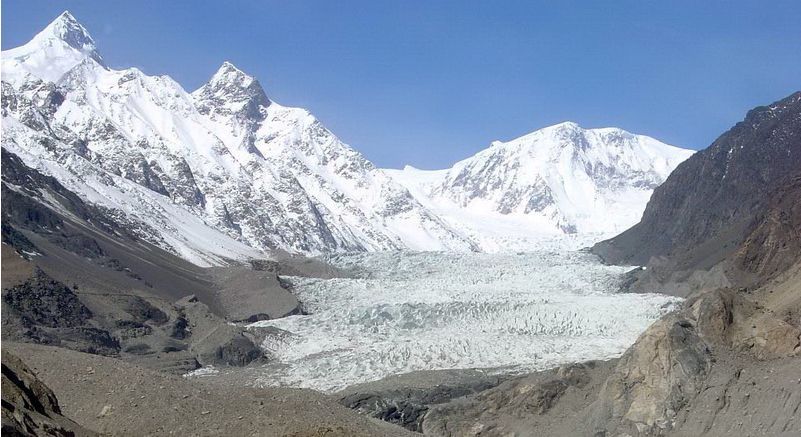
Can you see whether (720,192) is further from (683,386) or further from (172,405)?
(172,405)

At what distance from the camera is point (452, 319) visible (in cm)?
7169

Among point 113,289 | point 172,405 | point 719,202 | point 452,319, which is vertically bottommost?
point 172,405

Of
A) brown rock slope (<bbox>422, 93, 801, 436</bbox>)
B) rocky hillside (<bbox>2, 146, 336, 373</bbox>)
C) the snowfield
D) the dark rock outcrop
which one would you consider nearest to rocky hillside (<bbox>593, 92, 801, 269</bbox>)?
the snowfield

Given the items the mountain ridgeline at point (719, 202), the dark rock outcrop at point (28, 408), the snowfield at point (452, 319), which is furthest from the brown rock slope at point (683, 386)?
the mountain ridgeline at point (719, 202)

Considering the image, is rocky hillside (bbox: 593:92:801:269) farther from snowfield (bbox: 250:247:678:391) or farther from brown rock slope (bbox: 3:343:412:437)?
brown rock slope (bbox: 3:343:412:437)

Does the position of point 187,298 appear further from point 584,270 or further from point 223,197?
point 223,197

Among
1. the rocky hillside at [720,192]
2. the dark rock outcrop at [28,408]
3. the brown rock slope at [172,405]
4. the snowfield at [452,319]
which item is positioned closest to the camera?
the dark rock outcrop at [28,408]

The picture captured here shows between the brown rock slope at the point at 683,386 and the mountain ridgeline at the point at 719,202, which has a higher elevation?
the mountain ridgeline at the point at 719,202

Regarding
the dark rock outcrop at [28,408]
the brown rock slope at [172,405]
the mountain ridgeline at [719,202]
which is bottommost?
the brown rock slope at [172,405]

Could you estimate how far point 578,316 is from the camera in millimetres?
68562

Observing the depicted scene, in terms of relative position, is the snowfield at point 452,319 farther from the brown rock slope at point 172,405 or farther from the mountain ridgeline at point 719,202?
the brown rock slope at point 172,405

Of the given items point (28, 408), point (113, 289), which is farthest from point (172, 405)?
point (113, 289)

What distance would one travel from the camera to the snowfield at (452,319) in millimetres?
50844

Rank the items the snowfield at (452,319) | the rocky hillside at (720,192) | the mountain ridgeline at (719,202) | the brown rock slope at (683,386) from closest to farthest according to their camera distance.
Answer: the brown rock slope at (683,386)
the snowfield at (452,319)
the mountain ridgeline at (719,202)
the rocky hillside at (720,192)
